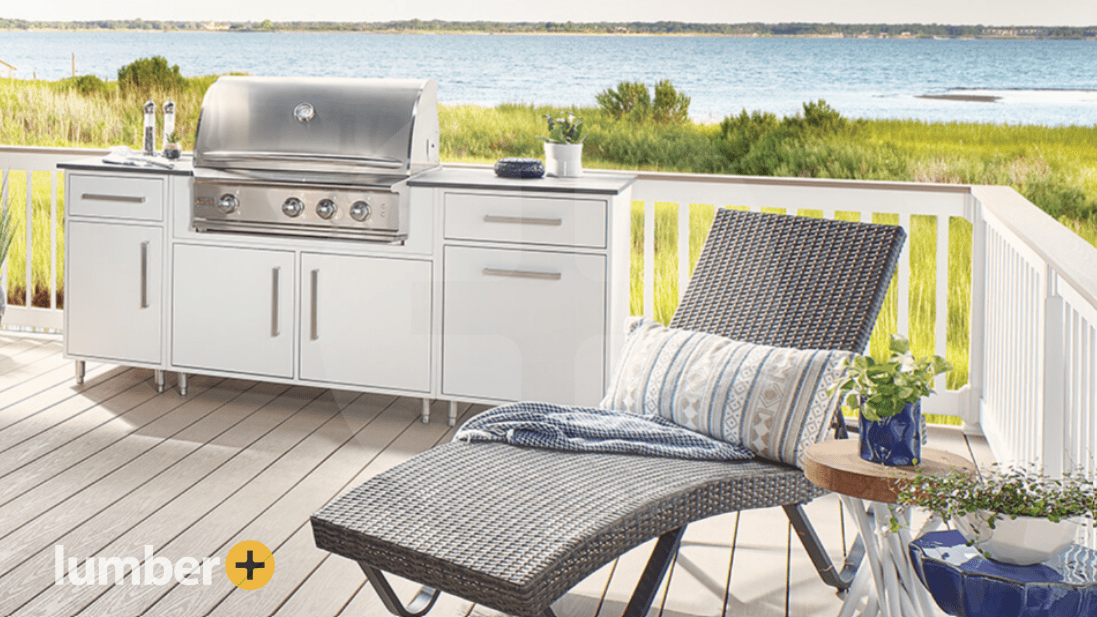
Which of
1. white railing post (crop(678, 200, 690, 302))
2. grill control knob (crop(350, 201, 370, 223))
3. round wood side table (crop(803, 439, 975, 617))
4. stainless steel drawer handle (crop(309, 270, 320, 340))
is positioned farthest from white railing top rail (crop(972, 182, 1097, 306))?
stainless steel drawer handle (crop(309, 270, 320, 340))

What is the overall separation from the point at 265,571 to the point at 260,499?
51cm

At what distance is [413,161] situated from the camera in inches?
152

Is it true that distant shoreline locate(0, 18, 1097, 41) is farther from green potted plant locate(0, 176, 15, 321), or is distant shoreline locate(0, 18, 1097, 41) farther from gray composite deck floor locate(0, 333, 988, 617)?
gray composite deck floor locate(0, 333, 988, 617)

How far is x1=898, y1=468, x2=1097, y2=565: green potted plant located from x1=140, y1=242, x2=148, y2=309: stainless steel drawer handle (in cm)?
317

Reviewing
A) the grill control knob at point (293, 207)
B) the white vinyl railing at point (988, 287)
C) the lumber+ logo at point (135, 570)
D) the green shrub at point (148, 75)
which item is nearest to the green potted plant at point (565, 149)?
the white vinyl railing at point (988, 287)

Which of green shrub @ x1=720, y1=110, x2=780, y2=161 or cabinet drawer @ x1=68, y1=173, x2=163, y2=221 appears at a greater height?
green shrub @ x1=720, y1=110, x2=780, y2=161

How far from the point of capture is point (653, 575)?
2.05m

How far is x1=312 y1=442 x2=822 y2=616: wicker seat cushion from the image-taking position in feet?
5.78

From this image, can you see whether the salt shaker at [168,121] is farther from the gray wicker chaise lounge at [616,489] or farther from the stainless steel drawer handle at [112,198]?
the gray wicker chaise lounge at [616,489]

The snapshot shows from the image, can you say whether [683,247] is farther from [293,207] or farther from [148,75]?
[148,75]

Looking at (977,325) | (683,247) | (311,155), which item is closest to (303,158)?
(311,155)

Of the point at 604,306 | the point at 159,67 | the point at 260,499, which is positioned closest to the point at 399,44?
the point at 159,67

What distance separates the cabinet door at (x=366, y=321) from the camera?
3.86 metres

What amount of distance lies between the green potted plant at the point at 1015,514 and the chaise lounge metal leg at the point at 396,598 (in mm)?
959
